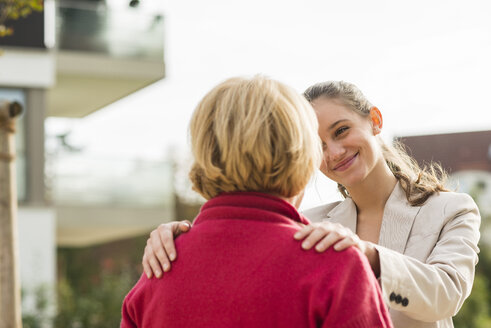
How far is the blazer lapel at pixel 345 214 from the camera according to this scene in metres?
3.34

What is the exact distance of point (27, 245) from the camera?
1357 centimetres

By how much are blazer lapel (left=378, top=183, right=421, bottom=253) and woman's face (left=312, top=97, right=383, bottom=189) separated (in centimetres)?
15

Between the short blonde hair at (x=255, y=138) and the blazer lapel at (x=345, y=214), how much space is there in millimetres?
1160

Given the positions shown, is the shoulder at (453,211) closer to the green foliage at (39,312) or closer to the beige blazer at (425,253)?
the beige blazer at (425,253)

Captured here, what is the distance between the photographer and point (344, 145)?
316 cm

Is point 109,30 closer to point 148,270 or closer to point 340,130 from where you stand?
point 340,130

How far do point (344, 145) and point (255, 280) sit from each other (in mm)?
1162

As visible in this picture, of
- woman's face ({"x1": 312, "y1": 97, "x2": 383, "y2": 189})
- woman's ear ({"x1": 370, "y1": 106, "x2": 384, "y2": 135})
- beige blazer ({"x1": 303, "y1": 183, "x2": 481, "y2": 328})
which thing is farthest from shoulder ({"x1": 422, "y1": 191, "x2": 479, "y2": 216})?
woman's ear ({"x1": 370, "y1": 106, "x2": 384, "y2": 135})

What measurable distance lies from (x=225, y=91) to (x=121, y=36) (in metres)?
13.1

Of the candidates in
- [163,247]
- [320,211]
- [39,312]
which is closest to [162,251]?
[163,247]

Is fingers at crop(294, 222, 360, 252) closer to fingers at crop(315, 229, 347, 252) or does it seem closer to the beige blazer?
fingers at crop(315, 229, 347, 252)

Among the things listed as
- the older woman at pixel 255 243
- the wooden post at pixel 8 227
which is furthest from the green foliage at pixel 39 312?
the older woman at pixel 255 243

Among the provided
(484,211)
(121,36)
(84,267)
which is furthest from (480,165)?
(121,36)

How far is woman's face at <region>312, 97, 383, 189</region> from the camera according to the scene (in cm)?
317
